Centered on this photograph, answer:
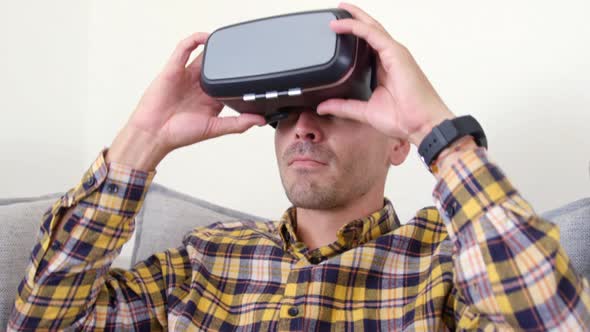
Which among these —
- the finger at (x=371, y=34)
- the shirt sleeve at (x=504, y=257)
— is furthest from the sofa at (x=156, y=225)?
the finger at (x=371, y=34)

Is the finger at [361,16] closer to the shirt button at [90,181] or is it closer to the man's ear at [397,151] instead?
the man's ear at [397,151]

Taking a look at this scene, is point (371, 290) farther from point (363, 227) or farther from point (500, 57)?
point (500, 57)

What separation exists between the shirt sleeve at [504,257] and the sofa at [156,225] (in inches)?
7.7

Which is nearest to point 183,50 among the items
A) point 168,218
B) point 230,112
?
point 168,218

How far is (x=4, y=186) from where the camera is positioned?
1802 millimetres

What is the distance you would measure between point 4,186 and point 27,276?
778 millimetres

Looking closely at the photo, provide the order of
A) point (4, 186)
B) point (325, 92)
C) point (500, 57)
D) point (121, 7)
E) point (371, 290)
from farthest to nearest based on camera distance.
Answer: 1. point (121, 7)
2. point (4, 186)
3. point (500, 57)
4. point (371, 290)
5. point (325, 92)

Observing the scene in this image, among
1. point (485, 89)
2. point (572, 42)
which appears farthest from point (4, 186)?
point (572, 42)

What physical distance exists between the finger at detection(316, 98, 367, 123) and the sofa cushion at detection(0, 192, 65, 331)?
64cm

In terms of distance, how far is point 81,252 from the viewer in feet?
3.70

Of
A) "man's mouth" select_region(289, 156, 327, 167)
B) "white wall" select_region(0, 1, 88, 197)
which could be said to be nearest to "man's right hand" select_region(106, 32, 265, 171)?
"man's mouth" select_region(289, 156, 327, 167)

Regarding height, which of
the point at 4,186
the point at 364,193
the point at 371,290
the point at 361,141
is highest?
the point at 361,141

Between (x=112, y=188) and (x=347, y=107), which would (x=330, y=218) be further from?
(x=112, y=188)

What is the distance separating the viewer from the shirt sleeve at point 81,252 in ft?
3.67
